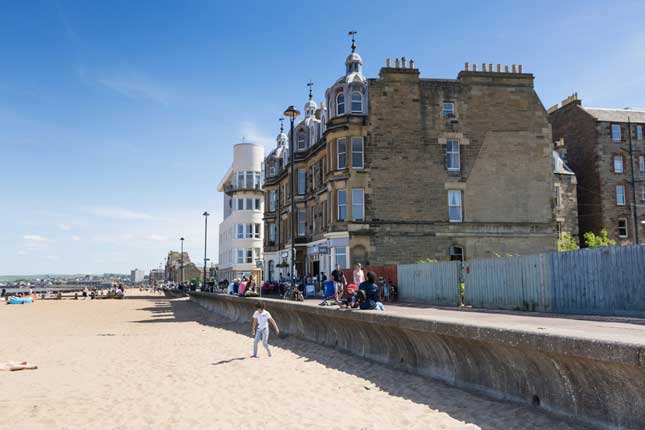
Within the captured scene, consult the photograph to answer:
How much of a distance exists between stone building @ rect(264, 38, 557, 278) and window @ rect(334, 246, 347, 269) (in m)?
0.06

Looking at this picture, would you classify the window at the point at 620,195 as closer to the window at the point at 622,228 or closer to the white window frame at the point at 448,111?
the window at the point at 622,228

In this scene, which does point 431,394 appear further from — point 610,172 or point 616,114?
point 616,114

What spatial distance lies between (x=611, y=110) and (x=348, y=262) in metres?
31.5

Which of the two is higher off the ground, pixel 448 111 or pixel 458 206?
pixel 448 111

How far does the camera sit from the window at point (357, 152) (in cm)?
3568

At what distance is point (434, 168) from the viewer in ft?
119

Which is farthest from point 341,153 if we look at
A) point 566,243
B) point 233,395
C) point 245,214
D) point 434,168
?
point 245,214

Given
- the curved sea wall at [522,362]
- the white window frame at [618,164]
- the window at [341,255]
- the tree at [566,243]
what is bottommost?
the curved sea wall at [522,362]

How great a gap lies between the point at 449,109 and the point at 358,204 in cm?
885

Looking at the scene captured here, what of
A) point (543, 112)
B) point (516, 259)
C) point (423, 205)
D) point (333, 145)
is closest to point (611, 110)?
point (543, 112)

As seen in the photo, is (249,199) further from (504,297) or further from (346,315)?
(346,315)

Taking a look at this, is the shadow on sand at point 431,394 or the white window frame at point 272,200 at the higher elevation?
the white window frame at point 272,200

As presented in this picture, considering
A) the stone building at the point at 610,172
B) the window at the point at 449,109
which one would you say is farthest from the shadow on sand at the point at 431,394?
the stone building at the point at 610,172

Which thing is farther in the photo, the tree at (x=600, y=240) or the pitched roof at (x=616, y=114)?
the pitched roof at (x=616, y=114)
